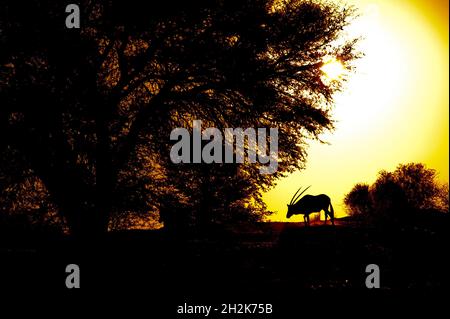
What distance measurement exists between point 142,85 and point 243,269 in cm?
713

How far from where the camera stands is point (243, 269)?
1356 centimetres

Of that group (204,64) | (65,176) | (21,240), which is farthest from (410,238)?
(21,240)

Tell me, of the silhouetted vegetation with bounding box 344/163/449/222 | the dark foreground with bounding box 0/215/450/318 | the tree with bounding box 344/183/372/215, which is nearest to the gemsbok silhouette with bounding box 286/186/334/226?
the dark foreground with bounding box 0/215/450/318

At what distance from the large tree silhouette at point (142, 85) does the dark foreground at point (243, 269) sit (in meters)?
1.90

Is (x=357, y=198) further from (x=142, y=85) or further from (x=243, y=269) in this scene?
(x=243, y=269)

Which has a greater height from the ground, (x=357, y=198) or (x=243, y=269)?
(x=357, y=198)

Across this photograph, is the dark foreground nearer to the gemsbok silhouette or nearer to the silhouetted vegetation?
the gemsbok silhouette

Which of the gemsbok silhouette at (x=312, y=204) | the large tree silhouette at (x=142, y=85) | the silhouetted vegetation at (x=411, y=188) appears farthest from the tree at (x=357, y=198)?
the large tree silhouette at (x=142, y=85)

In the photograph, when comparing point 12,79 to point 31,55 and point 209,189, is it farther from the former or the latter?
point 209,189

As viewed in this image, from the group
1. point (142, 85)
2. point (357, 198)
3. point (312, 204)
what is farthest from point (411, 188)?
point (142, 85)

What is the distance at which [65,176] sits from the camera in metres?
14.7

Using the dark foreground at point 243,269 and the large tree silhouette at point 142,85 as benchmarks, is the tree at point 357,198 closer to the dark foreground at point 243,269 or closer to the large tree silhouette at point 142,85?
the dark foreground at point 243,269

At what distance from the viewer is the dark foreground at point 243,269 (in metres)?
10.3

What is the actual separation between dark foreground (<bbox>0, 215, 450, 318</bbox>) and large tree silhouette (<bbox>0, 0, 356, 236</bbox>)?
1.90m
